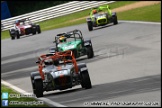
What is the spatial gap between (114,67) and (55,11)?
121ft

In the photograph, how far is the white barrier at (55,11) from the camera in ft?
181

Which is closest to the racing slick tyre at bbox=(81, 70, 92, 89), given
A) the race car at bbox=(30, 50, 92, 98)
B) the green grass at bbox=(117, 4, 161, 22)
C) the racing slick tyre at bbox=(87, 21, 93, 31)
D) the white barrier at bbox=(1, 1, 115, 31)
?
the race car at bbox=(30, 50, 92, 98)

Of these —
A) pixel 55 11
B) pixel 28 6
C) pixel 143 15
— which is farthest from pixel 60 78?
pixel 28 6

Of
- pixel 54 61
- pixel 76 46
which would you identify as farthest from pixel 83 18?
pixel 54 61

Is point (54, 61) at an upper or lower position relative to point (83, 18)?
upper

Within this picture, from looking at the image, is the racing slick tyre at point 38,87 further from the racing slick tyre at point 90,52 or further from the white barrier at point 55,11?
the white barrier at point 55,11

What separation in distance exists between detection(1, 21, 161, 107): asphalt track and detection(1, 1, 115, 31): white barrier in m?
17.7

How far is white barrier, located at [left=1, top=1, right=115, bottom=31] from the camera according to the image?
5523cm

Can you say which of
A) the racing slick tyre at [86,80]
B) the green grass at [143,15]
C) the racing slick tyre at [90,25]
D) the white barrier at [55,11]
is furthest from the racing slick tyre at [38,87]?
the white barrier at [55,11]

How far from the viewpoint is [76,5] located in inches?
2215

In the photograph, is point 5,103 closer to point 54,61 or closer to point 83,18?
point 54,61

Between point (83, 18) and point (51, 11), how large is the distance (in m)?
6.69

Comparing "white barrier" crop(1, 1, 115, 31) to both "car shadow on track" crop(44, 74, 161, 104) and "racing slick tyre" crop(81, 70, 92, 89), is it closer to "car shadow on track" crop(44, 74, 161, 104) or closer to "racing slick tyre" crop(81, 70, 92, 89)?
"car shadow on track" crop(44, 74, 161, 104)

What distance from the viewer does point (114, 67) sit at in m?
19.4
